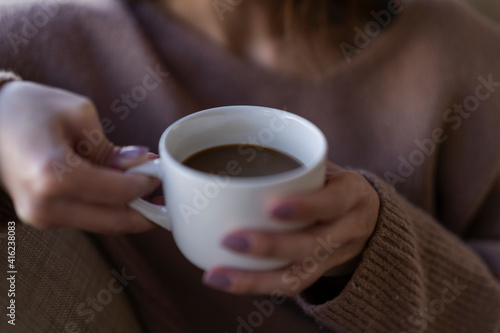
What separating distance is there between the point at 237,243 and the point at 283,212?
5 centimetres

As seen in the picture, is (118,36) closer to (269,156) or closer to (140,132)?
(140,132)

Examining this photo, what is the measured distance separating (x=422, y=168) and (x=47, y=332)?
2.30 ft

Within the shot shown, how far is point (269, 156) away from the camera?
489mm

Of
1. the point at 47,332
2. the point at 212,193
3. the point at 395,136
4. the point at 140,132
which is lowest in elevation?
the point at 47,332

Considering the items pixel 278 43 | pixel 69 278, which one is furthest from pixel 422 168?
pixel 69 278

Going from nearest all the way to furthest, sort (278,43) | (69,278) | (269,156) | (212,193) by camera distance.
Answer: (212,193), (269,156), (69,278), (278,43)

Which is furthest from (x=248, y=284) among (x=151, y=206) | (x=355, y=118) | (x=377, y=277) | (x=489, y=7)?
(x=489, y=7)

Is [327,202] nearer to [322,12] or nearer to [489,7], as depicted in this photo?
[322,12]

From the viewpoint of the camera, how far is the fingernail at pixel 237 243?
0.37 m

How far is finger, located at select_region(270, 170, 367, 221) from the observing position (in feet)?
1.18

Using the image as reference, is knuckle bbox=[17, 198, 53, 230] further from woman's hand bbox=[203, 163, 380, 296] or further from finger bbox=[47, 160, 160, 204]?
woman's hand bbox=[203, 163, 380, 296]

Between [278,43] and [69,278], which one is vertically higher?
[278,43]

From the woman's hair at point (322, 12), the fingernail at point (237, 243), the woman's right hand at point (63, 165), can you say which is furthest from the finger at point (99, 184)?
the woman's hair at point (322, 12)

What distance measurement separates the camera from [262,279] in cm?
41
